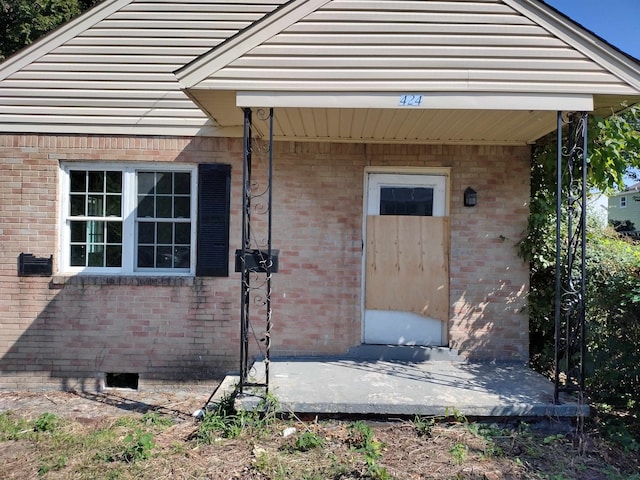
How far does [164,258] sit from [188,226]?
0.53 meters

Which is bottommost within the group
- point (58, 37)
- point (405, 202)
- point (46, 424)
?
point (46, 424)

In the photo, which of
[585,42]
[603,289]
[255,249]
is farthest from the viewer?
[255,249]

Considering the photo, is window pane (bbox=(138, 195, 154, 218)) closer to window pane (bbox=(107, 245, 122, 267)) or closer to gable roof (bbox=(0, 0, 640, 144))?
window pane (bbox=(107, 245, 122, 267))

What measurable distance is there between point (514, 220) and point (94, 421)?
5.42m

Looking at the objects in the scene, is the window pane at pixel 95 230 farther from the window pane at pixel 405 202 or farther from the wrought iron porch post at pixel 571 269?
the wrought iron porch post at pixel 571 269

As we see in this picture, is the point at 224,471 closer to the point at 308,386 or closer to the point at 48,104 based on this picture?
the point at 308,386

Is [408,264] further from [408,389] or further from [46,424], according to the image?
[46,424]

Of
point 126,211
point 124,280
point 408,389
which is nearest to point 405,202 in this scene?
point 408,389

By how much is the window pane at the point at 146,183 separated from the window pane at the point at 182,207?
13.3 inches

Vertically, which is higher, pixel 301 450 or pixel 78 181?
pixel 78 181

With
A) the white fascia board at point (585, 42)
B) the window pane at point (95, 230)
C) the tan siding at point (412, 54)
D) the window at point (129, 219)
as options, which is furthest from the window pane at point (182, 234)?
the white fascia board at point (585, 42)

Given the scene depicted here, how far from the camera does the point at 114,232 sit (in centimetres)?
582

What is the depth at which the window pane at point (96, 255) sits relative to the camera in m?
5.83

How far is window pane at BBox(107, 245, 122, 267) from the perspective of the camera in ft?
19.1
